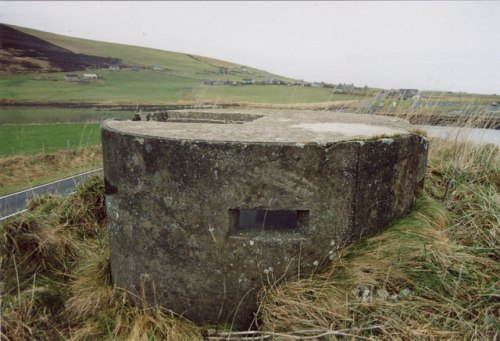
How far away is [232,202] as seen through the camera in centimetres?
268

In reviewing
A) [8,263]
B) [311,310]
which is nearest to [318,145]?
[311,310]

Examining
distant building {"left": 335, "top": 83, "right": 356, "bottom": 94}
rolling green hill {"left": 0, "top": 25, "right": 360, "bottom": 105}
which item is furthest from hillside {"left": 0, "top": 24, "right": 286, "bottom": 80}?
distant building {"left": 335, "top": 83, "right": 356, "bottom": 94}

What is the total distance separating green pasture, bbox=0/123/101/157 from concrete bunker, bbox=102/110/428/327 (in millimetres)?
9565

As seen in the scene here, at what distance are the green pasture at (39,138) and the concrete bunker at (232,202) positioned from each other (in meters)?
9.57

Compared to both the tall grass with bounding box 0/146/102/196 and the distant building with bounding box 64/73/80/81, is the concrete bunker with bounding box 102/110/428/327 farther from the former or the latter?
the distant building with bounding box 64/73/80/81

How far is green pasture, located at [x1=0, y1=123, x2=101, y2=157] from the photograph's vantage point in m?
12.7

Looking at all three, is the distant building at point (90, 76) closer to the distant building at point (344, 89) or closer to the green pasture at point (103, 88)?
the green pasture at point (103, 88)

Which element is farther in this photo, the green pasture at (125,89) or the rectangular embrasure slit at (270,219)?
the green pasture at (125,89)

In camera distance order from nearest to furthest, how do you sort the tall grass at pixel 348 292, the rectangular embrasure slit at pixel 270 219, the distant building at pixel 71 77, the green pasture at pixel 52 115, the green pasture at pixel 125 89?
the tall grass at pixel 348 292 < the rectangular embrasure slit at pixel 270 219 < the green pasture at pixel 52 115 < the green pasture at pixel 125 89 < the distant building at pixel 71 77

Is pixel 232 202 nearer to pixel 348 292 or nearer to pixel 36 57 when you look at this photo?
pixel 348 292

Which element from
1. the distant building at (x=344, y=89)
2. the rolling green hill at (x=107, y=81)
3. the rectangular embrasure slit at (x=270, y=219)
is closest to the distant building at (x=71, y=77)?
the rolling green hill at (x=107, y=81)

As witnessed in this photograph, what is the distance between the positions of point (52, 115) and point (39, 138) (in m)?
3.90

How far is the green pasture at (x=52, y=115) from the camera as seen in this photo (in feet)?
54.2

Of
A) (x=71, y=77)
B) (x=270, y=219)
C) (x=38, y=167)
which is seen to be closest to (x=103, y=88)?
(x=71, y=77)
